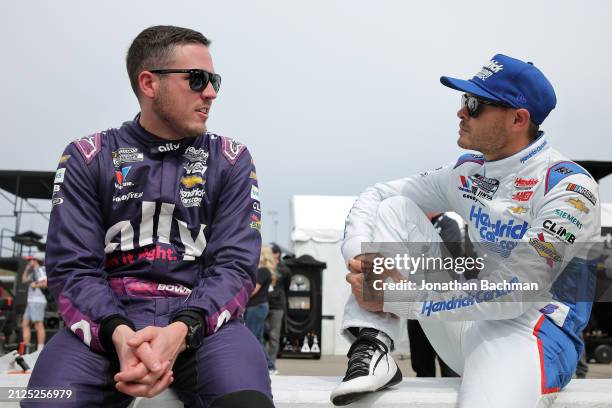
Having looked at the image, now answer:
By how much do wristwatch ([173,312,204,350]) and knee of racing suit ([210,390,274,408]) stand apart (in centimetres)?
18

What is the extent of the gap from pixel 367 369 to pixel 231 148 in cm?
93

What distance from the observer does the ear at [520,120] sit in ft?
8.54

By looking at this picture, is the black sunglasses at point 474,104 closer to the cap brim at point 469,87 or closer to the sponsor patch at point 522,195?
the cap brim at point 469,87

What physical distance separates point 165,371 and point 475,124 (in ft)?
5.22

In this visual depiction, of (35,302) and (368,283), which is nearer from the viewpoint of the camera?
(368,283)

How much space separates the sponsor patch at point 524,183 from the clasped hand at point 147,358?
4.66 feet

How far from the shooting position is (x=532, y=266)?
2.22m

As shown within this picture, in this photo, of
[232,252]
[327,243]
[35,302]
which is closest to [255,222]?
[232,252]

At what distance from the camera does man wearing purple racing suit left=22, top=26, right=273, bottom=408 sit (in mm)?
1859

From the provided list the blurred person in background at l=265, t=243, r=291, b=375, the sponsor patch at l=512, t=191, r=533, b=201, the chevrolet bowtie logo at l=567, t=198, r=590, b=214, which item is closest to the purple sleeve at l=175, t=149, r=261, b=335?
the sponsor patch at l=512, t=191, r=533, b=201

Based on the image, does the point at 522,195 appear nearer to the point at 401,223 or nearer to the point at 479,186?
the point at 479,186

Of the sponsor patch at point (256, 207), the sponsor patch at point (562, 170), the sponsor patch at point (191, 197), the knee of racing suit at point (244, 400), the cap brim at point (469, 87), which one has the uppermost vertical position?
the cap brim at point (469, 87)

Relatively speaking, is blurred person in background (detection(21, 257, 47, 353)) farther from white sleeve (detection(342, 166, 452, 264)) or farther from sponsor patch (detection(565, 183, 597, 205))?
sponsor patch (detection(565, 183, 597, 205))

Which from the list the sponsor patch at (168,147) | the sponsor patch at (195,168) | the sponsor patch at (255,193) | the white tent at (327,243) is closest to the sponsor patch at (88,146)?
the sponsor patch at (168,147)
